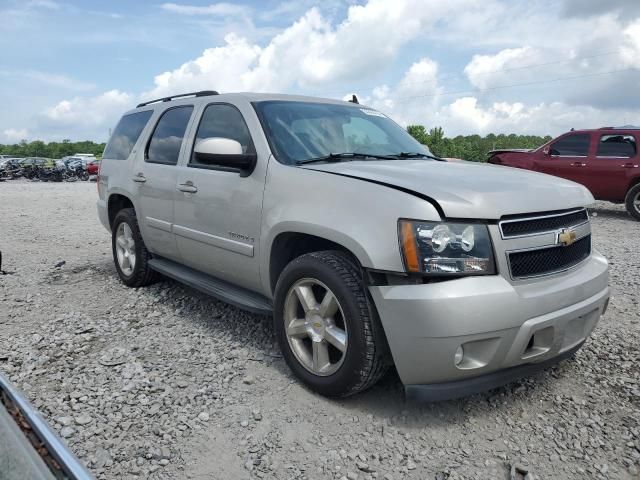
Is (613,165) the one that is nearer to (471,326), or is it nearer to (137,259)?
(137,259)

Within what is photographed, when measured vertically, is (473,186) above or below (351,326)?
above

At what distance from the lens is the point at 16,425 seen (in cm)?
124

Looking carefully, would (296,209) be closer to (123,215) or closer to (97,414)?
(97,414)

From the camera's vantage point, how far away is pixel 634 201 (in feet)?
33.2

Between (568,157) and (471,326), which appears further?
(568,157)

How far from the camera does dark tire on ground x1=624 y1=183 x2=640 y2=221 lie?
10055 mm

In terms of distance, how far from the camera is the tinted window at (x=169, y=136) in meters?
A: 4.34

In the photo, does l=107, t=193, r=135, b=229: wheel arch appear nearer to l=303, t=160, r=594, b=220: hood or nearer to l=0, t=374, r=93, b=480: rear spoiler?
l=303, t=160, r=594, b=220: hood

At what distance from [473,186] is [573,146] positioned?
9757 millimetres

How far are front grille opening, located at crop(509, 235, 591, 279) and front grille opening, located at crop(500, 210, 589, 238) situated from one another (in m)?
0.10

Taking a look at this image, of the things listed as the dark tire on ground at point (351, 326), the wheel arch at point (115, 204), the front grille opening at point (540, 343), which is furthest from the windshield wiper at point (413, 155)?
the wheel arch at point (115, 204)

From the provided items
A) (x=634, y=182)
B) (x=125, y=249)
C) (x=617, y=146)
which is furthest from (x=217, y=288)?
(x=617, y=146)

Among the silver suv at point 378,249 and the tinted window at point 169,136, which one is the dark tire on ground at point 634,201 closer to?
the silver suv at point 378,249

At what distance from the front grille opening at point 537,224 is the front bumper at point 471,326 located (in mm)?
243
